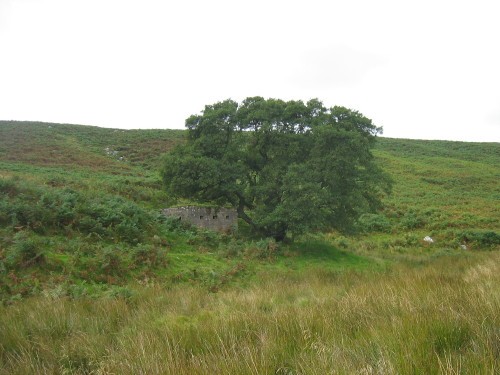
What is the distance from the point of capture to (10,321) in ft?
18.4

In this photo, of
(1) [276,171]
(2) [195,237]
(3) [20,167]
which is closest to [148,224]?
(2) [195,237]

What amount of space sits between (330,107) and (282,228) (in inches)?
254

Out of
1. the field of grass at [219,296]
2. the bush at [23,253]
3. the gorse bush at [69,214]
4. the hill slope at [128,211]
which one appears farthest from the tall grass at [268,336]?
the gorse bush at [69,214]

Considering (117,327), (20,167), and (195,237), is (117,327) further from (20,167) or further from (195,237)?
(20,167)

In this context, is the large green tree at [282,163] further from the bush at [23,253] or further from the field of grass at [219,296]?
the bush at [23,253]

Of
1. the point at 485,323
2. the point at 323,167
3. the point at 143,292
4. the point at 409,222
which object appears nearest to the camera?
the point at 485,323

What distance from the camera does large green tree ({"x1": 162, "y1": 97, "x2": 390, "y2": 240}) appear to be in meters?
17.0

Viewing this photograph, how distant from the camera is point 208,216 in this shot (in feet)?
63.6

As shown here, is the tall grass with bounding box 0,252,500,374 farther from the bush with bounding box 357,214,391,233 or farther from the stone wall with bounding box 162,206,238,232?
the bush with bounding box 357,214,391,233

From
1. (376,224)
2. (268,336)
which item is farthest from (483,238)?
(268,336)

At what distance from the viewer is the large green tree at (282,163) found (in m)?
17.0

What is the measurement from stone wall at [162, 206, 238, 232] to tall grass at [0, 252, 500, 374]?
11.9 meters

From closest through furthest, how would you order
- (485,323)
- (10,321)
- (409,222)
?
(485,323) < (10,321) < (409,222)

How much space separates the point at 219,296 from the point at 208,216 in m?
11.5
